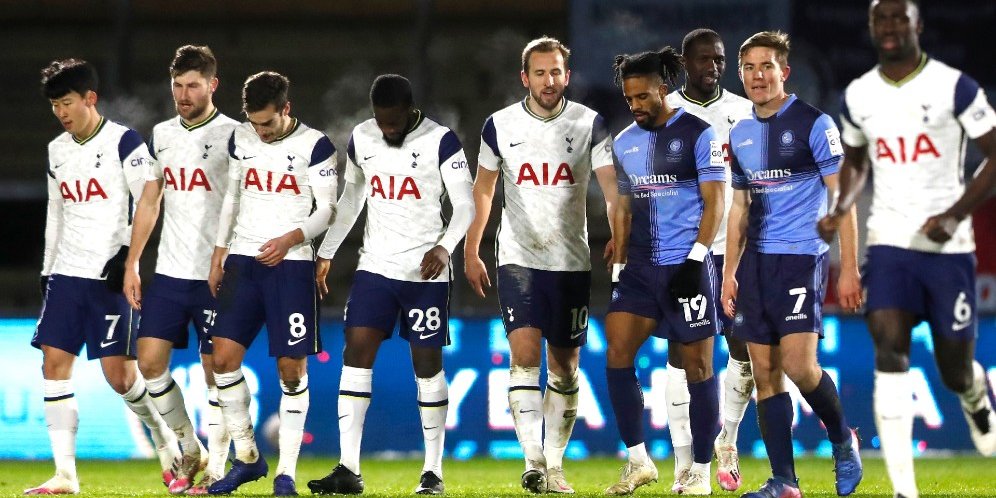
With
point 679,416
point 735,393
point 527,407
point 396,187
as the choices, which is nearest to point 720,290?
point 735,393

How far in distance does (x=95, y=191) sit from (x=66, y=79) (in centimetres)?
59

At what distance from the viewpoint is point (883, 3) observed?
5922mm

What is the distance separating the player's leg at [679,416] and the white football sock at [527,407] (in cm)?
64

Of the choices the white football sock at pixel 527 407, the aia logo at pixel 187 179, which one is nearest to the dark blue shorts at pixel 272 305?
the aia logo at pixel 187 179

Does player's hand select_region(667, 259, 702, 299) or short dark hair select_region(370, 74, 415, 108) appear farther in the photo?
short dark hair select_region(370, 74, 415, 108)

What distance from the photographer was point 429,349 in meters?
7.54

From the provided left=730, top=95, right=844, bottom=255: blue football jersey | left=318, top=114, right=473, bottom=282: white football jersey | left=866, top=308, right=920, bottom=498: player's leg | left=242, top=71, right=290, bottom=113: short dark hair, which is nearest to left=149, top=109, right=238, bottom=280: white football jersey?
left=242, top=71, right=290, bottom=113: short dark hair

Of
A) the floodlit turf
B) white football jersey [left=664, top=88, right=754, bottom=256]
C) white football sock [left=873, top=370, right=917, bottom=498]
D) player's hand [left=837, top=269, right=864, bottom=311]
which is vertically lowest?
the floodlit turf

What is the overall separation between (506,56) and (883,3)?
10.6m

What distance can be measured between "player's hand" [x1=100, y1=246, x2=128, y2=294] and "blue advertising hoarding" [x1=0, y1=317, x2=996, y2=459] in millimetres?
2742

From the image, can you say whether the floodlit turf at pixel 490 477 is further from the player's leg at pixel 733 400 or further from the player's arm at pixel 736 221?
the player's arm at pixel 736 221

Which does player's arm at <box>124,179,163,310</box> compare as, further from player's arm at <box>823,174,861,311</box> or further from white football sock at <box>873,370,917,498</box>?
white football sock at <box>873,370,917,498</box>

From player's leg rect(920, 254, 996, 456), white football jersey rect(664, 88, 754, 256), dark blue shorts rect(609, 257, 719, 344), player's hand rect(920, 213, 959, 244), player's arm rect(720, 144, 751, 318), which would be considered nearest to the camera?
player's hand rect(920, 213, 959, 244)

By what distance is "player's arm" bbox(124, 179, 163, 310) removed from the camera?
785 centimetres
